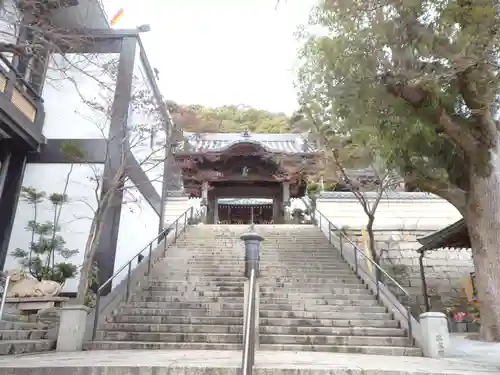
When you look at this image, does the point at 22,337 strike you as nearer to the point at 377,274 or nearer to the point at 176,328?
the point at 176,328

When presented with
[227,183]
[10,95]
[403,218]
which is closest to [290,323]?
[10,95]

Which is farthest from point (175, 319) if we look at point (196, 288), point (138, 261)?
point (138, 261)

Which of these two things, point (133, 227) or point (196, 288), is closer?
point (196, 288)

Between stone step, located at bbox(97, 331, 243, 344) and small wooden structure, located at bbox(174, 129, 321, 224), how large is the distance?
10.5m

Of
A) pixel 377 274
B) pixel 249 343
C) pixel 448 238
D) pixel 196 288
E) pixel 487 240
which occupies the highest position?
pixel 448 238

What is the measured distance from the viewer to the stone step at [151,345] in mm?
6188

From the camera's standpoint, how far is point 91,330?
6.65 m

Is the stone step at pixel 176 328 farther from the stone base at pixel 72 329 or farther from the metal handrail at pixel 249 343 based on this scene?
the metal handrail at pixel 249 343

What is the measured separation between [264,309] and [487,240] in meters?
4.29

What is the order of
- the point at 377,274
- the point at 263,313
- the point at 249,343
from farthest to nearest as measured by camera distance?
the point at 377,274, the point at 263,313, the point at 249,343

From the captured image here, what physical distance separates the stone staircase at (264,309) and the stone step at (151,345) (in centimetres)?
1

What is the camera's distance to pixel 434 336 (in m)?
5.99

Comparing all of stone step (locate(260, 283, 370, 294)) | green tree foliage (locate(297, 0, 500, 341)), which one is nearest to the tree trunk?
green tree foliage (locate(297, 0, 500, 341))

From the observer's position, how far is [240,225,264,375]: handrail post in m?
3.14
